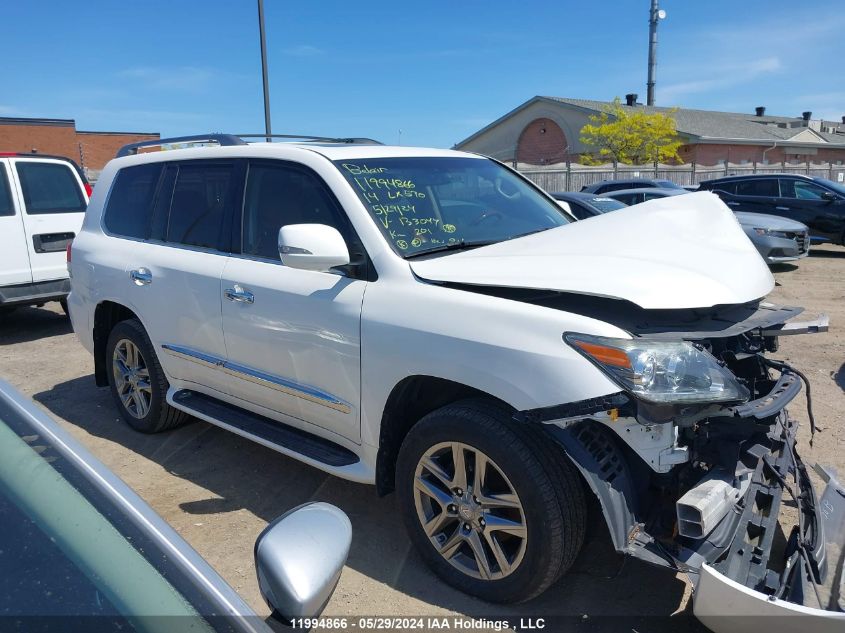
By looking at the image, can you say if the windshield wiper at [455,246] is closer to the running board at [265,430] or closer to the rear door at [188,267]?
the running board at [265,430]

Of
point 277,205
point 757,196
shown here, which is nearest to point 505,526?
point 277,205

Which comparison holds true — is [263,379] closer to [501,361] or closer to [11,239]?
[501,361]

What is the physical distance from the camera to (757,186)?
44.2ft

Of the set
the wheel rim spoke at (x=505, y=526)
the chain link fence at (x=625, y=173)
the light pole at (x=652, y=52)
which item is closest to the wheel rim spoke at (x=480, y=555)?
the wheel rim spoke at (x=505, y=526)

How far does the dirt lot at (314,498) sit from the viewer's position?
9.21 ft

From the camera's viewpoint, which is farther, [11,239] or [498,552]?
[11,239]

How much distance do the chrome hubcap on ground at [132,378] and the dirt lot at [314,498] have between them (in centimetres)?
24

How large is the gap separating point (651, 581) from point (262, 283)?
2381 millimetres

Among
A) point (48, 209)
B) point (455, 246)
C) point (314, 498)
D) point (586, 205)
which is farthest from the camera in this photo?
point (586, 205)

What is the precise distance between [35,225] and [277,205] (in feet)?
18.6

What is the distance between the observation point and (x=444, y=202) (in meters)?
3.54

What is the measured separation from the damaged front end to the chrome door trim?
3.66ft

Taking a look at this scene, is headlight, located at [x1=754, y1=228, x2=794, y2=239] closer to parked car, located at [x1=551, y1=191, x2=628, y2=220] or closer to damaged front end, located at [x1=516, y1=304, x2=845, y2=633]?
parked car, located at [x1=551, y1=191, x2=628, y2=220]

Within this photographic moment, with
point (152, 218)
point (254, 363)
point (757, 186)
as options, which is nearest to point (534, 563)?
point (254, 363)
